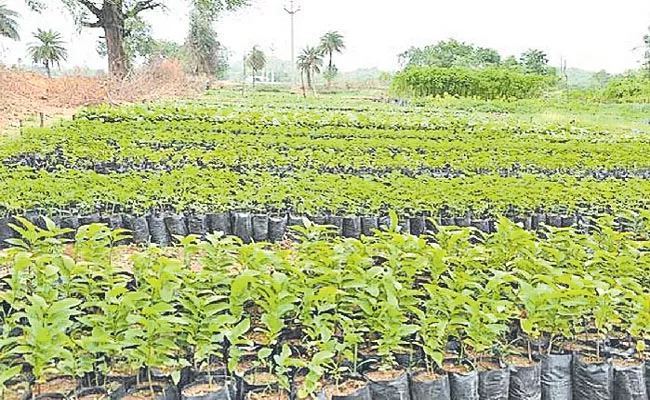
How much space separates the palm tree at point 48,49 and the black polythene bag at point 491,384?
170ft

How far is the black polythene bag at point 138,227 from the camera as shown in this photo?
239 inches

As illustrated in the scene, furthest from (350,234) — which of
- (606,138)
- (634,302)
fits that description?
(606,138)

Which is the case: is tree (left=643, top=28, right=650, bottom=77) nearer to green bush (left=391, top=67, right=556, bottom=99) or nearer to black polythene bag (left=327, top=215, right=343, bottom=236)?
green bush (left=391, top=67, right=556, bottom=99)

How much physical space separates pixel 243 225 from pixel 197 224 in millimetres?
465

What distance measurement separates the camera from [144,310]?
2.70 m

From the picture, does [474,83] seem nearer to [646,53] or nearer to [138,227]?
[646,53]

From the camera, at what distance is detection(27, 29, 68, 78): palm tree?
49.0 m

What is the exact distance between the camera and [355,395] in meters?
2.83

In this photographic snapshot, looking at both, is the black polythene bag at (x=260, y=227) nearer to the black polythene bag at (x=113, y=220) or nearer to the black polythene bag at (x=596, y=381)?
the black polythene bag at (x=113, y=220)

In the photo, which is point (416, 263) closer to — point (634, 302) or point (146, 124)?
point (634, 302)

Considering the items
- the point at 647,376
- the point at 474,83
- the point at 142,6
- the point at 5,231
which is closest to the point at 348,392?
the point at 647,376

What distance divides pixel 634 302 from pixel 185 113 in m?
13.5

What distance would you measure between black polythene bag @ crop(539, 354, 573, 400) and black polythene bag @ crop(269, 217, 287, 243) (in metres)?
3.47

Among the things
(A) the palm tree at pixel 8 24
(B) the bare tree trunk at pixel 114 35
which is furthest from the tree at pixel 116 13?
(A) the palm tree at pixel 8 24
